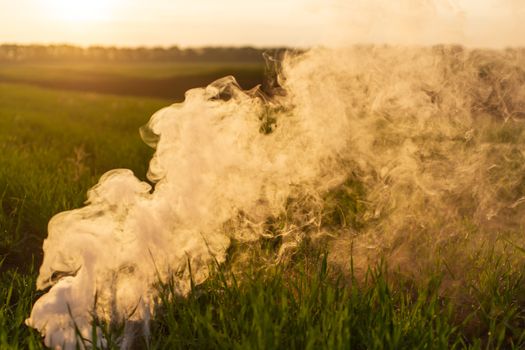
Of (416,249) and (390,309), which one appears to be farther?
(416,249)

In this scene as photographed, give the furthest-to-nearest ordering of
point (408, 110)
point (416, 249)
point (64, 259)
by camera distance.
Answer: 1. point (408, 110)
2. point (416, 249)
3. point (64, 259)

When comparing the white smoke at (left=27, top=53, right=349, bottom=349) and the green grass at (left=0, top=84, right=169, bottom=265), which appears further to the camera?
the green grass at (left=0, top=84, right=169, bottom=265)

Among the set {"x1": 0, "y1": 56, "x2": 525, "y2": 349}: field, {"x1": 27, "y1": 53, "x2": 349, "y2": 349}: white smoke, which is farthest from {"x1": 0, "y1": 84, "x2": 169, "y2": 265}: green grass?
{"x1": 27, "y1": 53, "x2": 349, "y2": 349}: white smoke

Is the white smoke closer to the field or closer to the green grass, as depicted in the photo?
the field

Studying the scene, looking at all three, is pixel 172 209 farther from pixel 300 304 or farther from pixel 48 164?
pixel 48 164

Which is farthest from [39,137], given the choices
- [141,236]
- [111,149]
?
[141,236]

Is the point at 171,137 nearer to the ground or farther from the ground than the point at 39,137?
farther from the ground

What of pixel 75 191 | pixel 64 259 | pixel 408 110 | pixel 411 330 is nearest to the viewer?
pixel 411 330

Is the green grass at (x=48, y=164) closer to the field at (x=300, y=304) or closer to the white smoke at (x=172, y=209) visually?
the field at (x=300, y=304)

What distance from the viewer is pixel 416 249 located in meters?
2.94

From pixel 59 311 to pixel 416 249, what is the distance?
1663 mm

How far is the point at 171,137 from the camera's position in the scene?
2.60m

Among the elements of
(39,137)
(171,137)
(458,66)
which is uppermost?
(458,66)

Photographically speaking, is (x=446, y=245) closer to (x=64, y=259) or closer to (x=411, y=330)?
(x=411, y=330)
